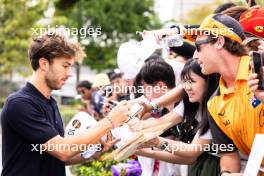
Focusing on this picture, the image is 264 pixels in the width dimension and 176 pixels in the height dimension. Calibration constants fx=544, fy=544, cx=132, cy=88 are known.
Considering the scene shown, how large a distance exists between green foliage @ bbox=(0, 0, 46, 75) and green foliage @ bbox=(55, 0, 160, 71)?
2.74 meters

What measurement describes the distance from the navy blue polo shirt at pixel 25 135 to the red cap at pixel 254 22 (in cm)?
160

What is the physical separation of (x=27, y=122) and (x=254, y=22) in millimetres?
1802

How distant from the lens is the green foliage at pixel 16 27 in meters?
24.4

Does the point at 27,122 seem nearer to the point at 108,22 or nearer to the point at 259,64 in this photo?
the point at 259,64

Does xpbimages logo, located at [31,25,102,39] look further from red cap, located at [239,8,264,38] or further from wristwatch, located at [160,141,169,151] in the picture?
red cap, located at [239,8,264,38]

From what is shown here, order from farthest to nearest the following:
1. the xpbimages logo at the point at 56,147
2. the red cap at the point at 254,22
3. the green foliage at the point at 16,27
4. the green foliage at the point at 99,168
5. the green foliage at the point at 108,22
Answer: the green foliage at the point at 108,22
the green foliage at the point at 16,27
the green foliage at the point at 99,168
the red cap at the point at 254,22
the xpbimages logo at the point at 56,147

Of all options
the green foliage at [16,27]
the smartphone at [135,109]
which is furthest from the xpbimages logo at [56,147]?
the green foliage at [16,27]

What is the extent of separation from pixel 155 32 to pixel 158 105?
2.15 ft

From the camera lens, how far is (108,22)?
2795cm

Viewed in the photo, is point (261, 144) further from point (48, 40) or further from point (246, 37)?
point (48, 40)

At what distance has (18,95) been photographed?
3.94 metres

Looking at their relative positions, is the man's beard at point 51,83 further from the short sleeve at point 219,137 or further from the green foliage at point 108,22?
Answer: the green foliage at point 108,22

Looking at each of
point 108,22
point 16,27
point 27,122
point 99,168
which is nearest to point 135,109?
point 27,122

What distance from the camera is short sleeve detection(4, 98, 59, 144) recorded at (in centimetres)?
386
